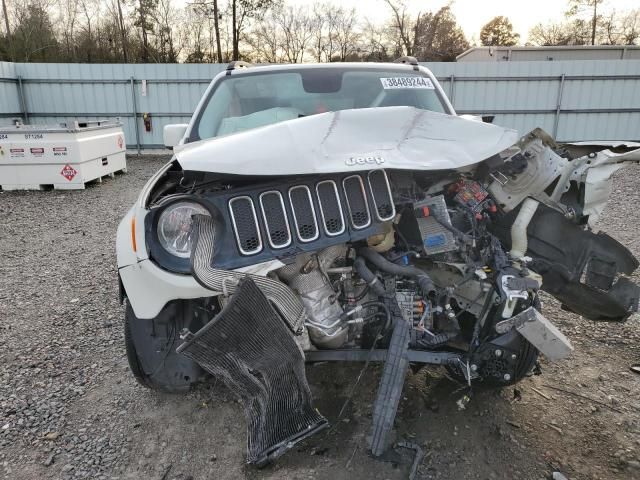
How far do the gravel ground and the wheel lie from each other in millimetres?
163

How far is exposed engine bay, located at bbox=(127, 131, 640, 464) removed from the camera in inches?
79.0

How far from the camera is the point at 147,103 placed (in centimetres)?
1429

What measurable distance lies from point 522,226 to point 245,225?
140 cm

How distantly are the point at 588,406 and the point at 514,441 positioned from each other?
2.01 feet

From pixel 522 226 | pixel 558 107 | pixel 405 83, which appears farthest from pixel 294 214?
pixel 558 107

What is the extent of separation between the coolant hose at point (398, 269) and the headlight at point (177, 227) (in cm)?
78

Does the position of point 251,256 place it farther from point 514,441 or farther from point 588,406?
point 588,406

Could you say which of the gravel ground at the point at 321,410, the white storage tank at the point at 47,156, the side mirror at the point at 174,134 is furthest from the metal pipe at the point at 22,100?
the side mirror at the point at 174,134

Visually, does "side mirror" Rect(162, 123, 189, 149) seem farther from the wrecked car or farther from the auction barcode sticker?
the auction barcode sticker

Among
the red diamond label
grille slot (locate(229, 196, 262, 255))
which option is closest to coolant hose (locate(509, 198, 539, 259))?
grille slot (locate(229, 196, 262, 255))

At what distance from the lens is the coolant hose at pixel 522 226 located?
2439mm

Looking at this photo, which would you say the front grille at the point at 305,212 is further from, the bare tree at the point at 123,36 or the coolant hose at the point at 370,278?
the bare tree at the point at 123,36

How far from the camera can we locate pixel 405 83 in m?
3.71

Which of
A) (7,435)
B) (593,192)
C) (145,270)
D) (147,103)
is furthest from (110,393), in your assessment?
(147,103)
